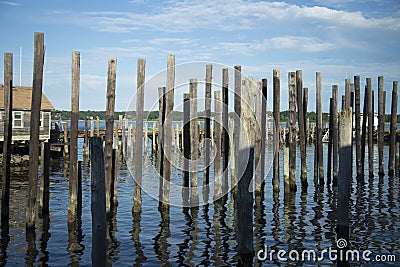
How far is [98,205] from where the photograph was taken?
7.35 metres

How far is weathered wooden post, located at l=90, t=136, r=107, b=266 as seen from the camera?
23.9 ft

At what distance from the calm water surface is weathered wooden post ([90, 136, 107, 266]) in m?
2.42

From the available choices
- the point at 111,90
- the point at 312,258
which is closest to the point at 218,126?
the point at 111,90

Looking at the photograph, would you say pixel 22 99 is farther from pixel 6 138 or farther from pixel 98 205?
pixel 98 205

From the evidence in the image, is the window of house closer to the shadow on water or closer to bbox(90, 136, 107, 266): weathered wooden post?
the shadow on water

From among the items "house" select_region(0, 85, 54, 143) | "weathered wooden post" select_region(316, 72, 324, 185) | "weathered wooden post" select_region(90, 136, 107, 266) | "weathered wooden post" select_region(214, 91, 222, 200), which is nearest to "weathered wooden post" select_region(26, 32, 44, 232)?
"weathered wooden post" select_region(90, 136, 107, 266)

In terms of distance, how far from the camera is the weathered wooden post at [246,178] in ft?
26.0

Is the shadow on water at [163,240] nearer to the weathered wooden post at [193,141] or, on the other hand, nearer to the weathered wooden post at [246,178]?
the weathered wooden post at [193,141]

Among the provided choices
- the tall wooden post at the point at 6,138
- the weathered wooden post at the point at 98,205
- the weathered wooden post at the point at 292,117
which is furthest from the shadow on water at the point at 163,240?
the weathered wooden post at the point at 292,117

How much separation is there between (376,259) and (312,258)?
53.2 inches

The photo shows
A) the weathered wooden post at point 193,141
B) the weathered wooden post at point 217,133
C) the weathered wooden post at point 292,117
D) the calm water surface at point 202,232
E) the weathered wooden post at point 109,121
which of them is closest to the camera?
the calm water surface at point 202,232

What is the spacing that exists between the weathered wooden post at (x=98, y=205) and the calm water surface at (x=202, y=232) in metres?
2.42

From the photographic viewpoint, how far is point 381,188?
64.5ft

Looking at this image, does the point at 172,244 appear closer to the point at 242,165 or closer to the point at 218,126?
the point at 242,165
